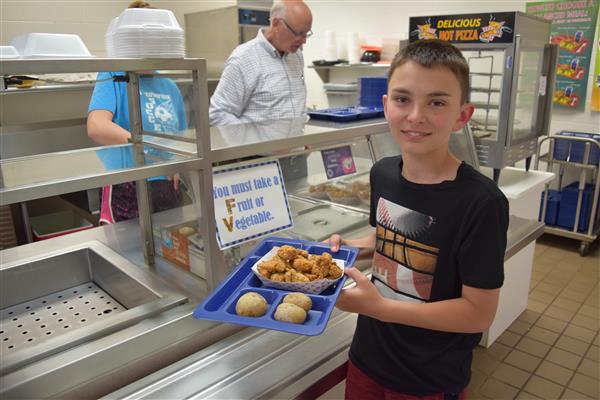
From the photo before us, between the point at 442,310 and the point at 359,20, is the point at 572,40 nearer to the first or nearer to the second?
the point at 359,20

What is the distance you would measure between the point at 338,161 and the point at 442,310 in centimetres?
89

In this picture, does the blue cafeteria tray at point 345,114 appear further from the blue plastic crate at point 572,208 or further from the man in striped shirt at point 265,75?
the blue plastic crate at point 572,208

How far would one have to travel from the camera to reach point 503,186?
269 centimetres

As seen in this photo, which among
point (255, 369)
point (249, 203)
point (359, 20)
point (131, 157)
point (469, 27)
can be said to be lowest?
point (255, 369)

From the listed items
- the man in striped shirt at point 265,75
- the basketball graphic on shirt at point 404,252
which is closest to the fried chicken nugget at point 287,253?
the basketball graphic on shirt at point 404,252

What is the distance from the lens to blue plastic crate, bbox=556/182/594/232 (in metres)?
3.92

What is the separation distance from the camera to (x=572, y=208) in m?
3.97

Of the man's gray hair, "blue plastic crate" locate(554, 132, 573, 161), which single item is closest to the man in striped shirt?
the man's gray hair

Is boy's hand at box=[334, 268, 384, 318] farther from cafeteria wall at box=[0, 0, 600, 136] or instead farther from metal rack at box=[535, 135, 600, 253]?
cafeteria wall at box=[0, 0, 600, 136]

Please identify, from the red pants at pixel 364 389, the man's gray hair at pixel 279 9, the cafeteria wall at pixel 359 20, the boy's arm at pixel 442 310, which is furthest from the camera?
the cafeteria wall at pixel 359 20

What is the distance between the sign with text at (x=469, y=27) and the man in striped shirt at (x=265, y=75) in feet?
2.23

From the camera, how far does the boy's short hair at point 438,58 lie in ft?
3.44

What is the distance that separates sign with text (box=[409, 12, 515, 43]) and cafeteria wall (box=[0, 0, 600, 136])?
2.30 m

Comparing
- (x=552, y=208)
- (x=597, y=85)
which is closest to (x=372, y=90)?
(x=552, y=208)
